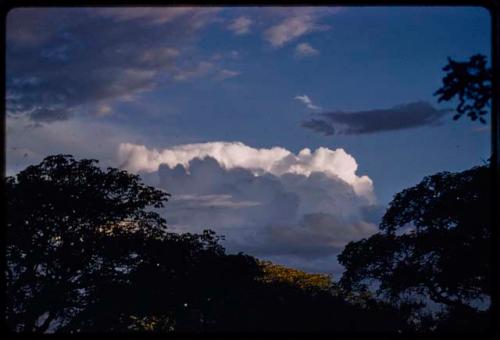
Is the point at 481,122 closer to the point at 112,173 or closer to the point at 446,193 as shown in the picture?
the point at 446,193

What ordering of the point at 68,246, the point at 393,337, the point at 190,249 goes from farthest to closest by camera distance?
the point at 190,249 → the point at 68,246 → the point at 393,337

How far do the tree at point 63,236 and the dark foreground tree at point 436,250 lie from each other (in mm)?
4401

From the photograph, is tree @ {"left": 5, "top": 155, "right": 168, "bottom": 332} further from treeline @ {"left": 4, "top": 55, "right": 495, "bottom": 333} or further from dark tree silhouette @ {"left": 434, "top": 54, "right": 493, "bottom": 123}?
dark tree silhouette @ {"left": 434, "top": 54, "right": 493, "bottom": 123}

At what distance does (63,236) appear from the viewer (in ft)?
42.9

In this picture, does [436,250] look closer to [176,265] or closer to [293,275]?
[176,265]

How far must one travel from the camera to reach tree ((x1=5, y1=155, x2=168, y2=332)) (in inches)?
496

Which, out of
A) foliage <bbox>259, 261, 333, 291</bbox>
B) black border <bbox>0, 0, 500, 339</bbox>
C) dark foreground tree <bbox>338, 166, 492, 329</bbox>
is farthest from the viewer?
foliage <bbox>259, 261, 333, 291</bbox>

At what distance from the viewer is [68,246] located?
13.1 m

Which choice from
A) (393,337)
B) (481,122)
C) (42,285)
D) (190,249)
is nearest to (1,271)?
(393,337)

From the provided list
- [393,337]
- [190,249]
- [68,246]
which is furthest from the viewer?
[190,249]

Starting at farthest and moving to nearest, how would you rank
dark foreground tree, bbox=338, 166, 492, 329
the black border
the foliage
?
1. the foliage
2. dark foreground tree, bbox=338, 166, 492, 329
3. the black border

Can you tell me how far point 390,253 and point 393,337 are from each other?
7871 mm

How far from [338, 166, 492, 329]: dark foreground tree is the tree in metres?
4.40

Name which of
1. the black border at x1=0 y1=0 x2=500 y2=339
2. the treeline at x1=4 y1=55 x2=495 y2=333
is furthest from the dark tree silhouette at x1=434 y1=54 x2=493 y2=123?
the treeline at x1=4 y1=55 x2=495 y2=333
